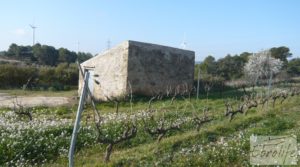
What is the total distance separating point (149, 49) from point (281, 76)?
23.1 m

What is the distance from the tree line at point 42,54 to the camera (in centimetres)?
5109

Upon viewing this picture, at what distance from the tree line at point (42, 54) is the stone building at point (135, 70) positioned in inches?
1081

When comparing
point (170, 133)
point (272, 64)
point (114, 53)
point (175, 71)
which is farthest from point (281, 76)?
point (170, 133)

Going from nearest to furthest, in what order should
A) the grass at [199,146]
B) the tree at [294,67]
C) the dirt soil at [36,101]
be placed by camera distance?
the grass at [199,146], the dirt soil at [36,101], the tree at [294,67]

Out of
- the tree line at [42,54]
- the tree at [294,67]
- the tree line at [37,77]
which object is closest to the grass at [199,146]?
the tree line at [37,77]

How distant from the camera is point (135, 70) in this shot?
2095 cm

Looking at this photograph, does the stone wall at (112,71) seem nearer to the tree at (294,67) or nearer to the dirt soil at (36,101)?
the dirt soil at (36,101)

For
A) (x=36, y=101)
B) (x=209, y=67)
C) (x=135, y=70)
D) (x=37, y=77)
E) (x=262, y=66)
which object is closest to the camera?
(x=36, y=101)

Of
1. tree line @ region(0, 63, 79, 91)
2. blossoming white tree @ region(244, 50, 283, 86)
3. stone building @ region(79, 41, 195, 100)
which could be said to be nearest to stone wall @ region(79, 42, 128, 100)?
stone building @ region(79, 41, 195, 100)

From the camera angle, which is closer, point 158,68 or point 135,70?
point 135,70

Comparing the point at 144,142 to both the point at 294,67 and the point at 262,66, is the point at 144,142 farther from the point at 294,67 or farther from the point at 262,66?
the point at 294,67

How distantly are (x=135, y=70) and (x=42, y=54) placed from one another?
109 feet

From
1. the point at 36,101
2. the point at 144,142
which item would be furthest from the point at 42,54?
the point at 144,142

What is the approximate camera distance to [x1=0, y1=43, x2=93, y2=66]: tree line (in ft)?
168
